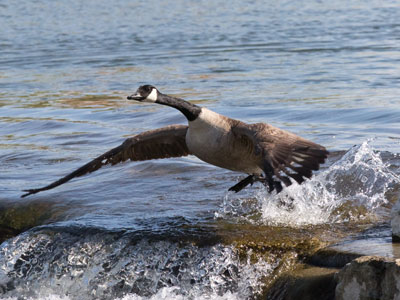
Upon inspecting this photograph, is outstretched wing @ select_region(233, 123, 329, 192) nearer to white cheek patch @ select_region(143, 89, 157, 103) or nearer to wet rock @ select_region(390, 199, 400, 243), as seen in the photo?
wet rock @ select_region(390, 199, 400, 243)

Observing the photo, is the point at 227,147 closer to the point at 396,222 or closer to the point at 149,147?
the point at 149,147

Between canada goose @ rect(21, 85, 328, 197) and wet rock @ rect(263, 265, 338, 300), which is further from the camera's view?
canada goose @ rect(21, 85, 328, 197)

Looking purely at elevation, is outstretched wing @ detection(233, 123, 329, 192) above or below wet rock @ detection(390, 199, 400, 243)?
above

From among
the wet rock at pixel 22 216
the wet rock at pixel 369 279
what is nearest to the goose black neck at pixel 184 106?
the wet rock at pixel 22 216

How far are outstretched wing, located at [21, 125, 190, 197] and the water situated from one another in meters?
0.50

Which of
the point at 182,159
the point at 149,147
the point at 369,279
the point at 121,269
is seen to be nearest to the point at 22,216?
the point at 149,147

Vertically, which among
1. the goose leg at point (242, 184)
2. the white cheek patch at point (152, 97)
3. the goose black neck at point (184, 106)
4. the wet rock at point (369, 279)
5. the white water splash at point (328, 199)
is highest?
the white cheek patch at point (152, 97)

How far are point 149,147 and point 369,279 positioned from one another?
3.58m

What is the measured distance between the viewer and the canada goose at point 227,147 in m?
6.20

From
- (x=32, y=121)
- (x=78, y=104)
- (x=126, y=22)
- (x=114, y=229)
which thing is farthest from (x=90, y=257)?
(x=126, y=22)

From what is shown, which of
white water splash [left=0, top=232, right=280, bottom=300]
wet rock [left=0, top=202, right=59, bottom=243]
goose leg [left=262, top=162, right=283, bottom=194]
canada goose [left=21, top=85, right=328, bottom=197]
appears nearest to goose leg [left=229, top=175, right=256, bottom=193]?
canada goose [left=21, top=85, right=328, bottom=197]

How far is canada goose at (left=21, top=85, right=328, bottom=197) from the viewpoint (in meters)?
6.20

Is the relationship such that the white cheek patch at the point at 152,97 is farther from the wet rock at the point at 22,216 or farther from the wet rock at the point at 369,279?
the wet rock at the point at 369,279

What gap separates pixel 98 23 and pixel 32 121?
56.9 feet
